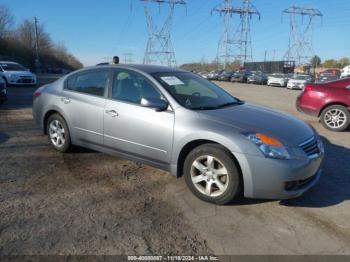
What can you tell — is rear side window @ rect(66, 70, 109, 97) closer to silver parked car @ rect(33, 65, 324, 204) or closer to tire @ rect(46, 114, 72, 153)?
silver parked car @ rect(33, 65, 324, 204)

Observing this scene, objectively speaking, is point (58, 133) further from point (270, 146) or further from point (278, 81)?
point (278, 81)

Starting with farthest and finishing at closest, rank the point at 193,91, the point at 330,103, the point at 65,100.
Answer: the point at 330,103
the point at 65,100
the point at 193,91

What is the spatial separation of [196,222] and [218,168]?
2.22 feet

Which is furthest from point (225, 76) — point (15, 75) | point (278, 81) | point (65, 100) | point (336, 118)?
point (65, 100)

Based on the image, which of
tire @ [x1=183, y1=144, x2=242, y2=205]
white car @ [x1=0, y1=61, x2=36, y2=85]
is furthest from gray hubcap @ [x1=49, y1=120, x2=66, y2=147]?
white car @ [x1=0, y1=61, x2=36, y2=85]

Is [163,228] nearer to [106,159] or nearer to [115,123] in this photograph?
[115,123]

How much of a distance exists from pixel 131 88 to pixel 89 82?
91 centimetres

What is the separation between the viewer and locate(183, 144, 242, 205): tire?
3.80m

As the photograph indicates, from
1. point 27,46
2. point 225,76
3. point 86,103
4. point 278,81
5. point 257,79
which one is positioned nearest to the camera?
point 86,103

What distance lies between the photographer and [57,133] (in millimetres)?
5707

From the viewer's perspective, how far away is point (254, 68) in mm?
65312

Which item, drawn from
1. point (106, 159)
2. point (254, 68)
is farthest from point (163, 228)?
point (254, 68)

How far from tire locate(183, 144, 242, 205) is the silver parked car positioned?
1 cm

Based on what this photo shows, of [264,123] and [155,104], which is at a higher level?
[155,104]
